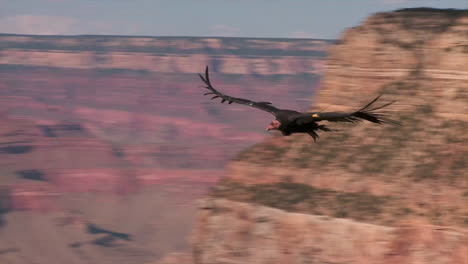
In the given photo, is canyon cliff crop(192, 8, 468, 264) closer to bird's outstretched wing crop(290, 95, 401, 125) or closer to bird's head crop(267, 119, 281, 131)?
bird's head crop(267, 119, 281, 131)

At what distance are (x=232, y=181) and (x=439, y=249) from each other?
2799cm

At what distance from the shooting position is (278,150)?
9881cm

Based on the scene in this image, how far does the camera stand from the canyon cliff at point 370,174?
7900 cm

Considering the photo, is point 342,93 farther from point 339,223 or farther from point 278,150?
point 339,223

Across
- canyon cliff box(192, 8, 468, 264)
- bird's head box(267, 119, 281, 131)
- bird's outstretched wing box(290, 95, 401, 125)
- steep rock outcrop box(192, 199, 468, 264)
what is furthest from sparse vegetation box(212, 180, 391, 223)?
bird's outstretched wing box(290, 95, 401, 125)

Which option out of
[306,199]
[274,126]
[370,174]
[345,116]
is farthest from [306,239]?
[345,116]

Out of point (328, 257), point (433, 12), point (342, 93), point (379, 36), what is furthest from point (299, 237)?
point (433, 12)

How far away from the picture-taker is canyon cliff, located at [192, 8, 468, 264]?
79000mm

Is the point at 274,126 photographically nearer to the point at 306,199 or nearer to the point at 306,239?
the point at 306,239

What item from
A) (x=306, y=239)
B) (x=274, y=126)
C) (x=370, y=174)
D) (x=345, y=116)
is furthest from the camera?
(x=370, y=174)

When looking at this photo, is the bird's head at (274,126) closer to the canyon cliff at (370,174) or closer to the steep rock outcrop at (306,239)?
the steep rock outcrop at (306,239)

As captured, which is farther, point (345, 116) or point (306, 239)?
point (306, 239)

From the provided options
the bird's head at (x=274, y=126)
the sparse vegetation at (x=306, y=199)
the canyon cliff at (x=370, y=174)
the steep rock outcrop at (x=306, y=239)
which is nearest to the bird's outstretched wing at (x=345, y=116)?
the bird's head at (x=274, y=126)

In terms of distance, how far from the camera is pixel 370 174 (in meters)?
87.8
